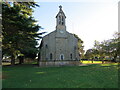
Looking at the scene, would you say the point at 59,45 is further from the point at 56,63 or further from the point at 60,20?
the point at 60,20

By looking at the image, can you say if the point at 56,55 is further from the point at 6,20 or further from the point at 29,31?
the point at 6,20

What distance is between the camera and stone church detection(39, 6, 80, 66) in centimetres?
2400

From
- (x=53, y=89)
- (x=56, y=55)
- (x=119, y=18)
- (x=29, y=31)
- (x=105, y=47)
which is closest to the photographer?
(x=53, y=89)

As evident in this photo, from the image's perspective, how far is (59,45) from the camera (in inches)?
965

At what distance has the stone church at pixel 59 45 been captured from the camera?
2400 centimetres

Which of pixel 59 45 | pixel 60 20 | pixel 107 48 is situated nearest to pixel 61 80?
pixel 59 45

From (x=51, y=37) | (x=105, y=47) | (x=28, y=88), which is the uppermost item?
(x=51, y=37)

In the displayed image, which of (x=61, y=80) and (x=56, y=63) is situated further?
(x=56, y=63)

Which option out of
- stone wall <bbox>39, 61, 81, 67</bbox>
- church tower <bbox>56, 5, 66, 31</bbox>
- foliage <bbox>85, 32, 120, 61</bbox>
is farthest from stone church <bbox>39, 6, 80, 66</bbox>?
foliage <bbox>85, 32, 120, 61</bbox>

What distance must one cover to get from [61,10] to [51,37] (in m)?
8.23

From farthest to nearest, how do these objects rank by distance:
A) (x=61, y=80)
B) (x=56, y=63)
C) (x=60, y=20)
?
(x=60, y=20)
(x=56, y=63)
(x=61, y=80)

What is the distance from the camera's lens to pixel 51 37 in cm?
2481

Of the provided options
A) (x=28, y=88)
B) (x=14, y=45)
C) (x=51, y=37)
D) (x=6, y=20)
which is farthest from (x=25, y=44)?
(x=28, y=88)

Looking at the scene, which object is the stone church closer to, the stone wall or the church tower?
the church tower
